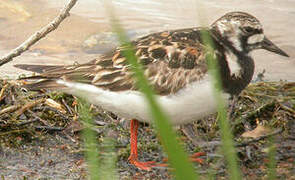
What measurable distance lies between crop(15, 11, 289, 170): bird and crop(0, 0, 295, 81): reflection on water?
7.24 feet

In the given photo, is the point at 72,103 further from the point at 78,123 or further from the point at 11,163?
the point at 11,163

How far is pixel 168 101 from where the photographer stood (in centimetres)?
363

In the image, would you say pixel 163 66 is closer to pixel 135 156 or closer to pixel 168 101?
Result: pixel 168 101

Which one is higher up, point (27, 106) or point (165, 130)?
point (165, 130)

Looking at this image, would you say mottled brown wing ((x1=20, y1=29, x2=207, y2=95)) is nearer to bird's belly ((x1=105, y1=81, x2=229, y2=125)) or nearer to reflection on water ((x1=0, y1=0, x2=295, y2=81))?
bird's belly ((x1=105, y1=81, x2=229, y2=125))

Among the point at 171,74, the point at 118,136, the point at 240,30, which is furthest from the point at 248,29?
the point at 118,136

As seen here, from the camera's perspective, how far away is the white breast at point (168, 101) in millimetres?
3551

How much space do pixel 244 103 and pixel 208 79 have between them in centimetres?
118

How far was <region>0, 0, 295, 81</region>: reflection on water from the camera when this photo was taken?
249 inches

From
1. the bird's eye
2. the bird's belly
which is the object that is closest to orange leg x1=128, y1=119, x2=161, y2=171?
the bird's belly

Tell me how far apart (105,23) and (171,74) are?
3390mm

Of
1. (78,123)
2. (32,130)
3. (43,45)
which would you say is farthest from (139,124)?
(43,45)

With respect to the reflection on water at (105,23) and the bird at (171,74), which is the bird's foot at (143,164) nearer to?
the bird at (171,74)

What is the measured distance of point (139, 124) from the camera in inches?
177
